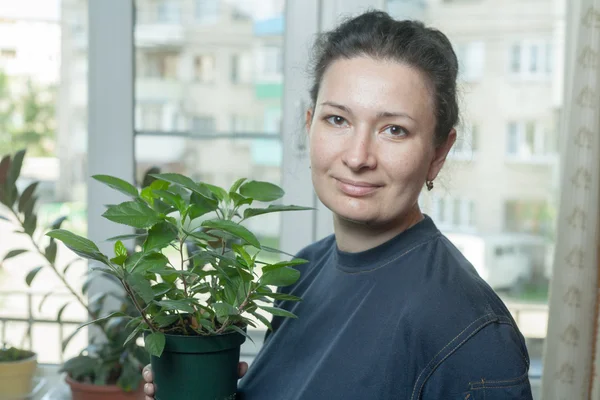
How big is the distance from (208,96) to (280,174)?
438 mm

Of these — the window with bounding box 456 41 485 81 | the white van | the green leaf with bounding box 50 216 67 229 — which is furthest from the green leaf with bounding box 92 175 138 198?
the window with bounding box 456 41 485 81

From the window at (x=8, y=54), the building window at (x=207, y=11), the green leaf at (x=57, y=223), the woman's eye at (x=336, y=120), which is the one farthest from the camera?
the window at (x=8, y=54)

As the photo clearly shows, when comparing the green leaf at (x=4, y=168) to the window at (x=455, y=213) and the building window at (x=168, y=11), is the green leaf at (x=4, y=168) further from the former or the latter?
the window at (x=455, y=213)

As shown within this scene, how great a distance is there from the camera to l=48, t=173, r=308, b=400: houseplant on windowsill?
1051mm

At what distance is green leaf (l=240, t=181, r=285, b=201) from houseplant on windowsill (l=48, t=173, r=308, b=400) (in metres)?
0.03

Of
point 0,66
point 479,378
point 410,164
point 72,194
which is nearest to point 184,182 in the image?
point 410,164

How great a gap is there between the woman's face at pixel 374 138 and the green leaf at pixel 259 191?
0.30ft

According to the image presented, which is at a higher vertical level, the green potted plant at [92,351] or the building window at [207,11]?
the building window at [207,11]

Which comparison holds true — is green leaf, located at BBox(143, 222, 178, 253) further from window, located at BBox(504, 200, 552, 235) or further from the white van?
window, located at BBox(504, 200, 552, 235)

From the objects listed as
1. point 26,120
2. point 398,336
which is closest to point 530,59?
point 26,120

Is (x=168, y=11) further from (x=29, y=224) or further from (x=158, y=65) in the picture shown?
(x=29, y=224)

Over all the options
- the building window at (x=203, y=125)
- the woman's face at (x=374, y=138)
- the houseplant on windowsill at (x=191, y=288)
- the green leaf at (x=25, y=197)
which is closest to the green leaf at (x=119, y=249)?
the houseplant on windowsill at (x=191, y=288)

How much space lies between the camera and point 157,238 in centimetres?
108

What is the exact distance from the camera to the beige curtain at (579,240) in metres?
1.97
